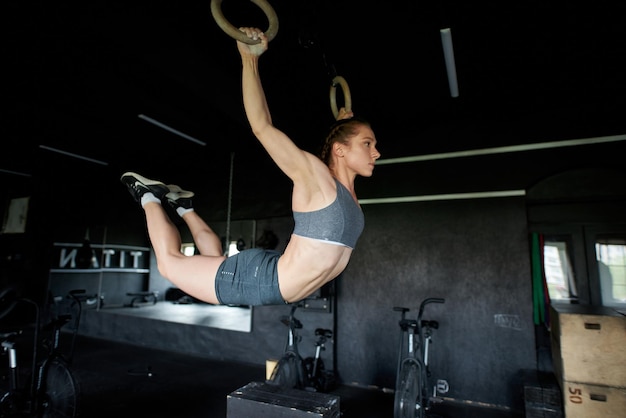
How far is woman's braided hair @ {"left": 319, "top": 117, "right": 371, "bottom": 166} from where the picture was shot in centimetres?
164

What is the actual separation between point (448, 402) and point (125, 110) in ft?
15.7

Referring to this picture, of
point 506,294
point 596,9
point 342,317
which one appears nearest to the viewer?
point 596,9

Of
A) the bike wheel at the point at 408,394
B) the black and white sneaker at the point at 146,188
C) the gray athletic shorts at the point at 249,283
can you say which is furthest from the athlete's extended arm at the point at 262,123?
the bike wheel at the point at 408,394

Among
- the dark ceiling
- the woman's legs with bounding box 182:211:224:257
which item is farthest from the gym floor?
the dark ceiling

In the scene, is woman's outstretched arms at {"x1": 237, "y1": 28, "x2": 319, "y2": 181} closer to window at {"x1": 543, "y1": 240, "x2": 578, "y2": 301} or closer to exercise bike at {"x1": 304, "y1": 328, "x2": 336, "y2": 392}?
exercise bike at {"x1": 304, "y1": 328, "x2": 336, "y2": 392}

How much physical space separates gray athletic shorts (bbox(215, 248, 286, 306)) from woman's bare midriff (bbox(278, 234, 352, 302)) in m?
0.04

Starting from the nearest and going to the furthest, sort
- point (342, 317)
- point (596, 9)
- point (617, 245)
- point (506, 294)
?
point (596, 9) → point (617, 245) → point (506, 294) → point (342, 317)

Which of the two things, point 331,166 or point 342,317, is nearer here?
point 331,166

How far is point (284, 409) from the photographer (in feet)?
Result: 5.30

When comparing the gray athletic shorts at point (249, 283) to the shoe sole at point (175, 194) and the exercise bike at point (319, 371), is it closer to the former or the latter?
the shoe sole at point (175, 194)

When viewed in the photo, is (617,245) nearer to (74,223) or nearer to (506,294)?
(506,294)

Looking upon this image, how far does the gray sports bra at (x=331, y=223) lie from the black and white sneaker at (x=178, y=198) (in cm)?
99

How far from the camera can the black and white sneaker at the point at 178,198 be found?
210 cm

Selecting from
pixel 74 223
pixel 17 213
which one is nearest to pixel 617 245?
pixel 74 223
